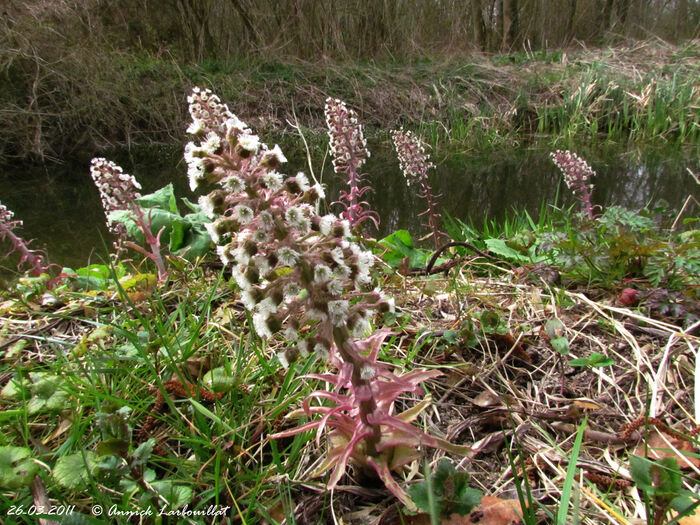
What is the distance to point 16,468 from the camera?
42.8 inches

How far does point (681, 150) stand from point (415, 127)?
15.5ft

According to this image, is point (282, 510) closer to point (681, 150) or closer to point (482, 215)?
point (482, 215)

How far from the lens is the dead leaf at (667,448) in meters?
1.08

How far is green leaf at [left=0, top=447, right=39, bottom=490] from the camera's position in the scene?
1.06 metres

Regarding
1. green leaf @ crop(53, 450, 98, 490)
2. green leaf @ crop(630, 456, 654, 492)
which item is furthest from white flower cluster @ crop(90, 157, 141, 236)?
green leaf @ crop(630, 456, 654, 492)

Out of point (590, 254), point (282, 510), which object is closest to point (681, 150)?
point (590, 254)

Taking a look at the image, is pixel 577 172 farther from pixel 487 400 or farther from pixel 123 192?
pixel 123 192

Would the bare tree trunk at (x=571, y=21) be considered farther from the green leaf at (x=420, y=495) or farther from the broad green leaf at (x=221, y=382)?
the green leaf at (x=420, y=495)

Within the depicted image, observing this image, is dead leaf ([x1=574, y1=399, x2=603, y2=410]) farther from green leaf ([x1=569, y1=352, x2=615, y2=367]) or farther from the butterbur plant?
the butterbur plant

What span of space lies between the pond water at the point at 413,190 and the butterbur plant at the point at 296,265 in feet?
10.1

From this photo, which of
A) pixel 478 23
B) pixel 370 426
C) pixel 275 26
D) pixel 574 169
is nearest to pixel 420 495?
pixel 370 426

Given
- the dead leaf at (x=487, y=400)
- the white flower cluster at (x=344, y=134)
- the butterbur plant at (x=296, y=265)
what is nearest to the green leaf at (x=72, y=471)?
the butterbur plant at (x=296, y=265)

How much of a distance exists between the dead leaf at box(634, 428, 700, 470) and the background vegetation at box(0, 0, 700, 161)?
25.9 feet

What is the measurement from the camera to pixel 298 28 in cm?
1211
